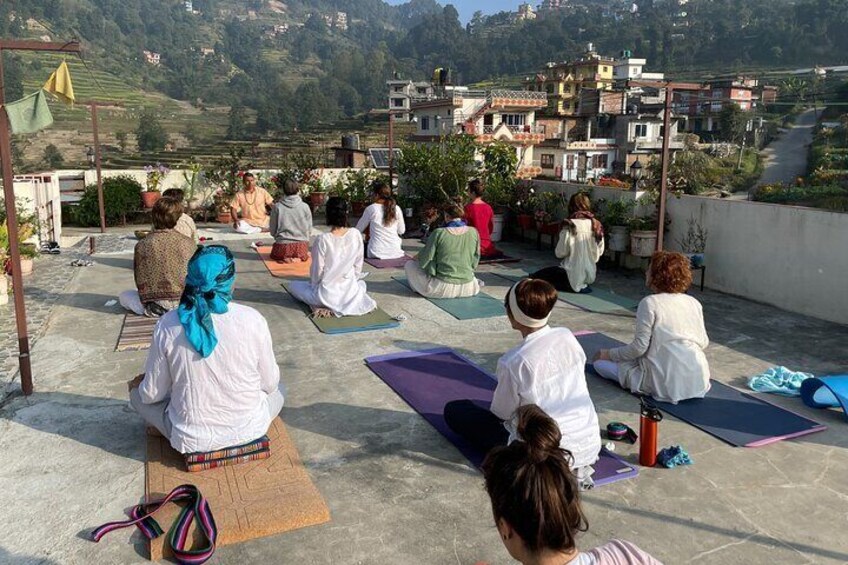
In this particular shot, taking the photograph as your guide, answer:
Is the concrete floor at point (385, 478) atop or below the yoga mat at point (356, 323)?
below

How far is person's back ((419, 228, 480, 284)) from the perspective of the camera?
7613 mm

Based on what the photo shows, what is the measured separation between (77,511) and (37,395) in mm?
1812

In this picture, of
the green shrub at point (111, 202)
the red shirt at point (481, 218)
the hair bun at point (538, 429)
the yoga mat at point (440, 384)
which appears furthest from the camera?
the green shrub at point (111, 202)

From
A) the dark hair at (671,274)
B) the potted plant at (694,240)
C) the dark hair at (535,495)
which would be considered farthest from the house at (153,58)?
the dark hair at (535,495)

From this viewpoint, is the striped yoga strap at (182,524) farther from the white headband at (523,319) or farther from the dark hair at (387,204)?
the dark hair at (387,204)

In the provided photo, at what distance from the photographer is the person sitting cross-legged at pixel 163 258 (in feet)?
20.3

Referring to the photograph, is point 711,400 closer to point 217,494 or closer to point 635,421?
point 635,421

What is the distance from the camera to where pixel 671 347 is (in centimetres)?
469

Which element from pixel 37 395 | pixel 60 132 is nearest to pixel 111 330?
pixel 37 395

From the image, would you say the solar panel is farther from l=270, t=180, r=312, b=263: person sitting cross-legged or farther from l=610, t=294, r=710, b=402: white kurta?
l=610, t=294, r=710, b=402: white kurta

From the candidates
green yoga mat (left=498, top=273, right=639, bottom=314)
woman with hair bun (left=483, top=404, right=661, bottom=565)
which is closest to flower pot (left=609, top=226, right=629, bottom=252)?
green yoga mat (left=498, top=273, right=639, bottom=314)

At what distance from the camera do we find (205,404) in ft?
11.7

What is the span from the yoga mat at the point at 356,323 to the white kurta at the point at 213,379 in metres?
2.77

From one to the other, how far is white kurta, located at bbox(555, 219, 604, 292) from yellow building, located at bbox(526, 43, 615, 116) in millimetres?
51309
